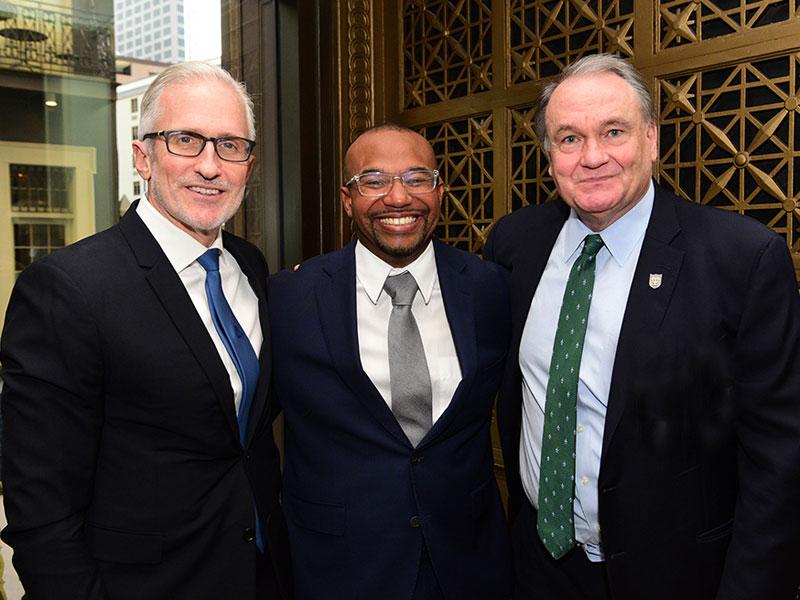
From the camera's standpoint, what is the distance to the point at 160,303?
1451mm

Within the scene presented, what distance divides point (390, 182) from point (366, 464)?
0.75 meters

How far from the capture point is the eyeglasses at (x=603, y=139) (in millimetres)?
1635

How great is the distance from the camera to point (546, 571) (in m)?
1.80

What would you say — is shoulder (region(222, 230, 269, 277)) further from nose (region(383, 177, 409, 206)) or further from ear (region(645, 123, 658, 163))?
ear (region(645, 123, 658, 163))

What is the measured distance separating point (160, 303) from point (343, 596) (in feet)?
2.82

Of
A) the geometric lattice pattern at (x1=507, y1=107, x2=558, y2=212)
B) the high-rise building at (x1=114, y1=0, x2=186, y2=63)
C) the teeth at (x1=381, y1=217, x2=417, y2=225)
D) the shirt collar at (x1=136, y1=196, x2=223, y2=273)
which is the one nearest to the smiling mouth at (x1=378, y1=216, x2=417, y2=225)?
the teeth at (x1=381, y1=217, x2=417, y2=225)

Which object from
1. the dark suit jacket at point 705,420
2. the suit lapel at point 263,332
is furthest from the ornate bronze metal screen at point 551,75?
the suit lapel at point 263,332

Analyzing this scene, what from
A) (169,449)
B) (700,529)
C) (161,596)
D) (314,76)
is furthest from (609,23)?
(161,596)

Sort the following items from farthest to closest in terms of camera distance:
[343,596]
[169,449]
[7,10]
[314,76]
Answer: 1. [314,76]
2. [7,10]
3. [343,596]
4. [169,449]

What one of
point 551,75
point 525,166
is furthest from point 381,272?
point 551,75

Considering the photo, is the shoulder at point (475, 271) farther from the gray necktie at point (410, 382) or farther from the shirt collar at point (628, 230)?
the shirt collar at point (628, 230)

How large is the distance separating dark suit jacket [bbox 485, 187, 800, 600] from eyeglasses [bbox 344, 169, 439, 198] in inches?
23.6

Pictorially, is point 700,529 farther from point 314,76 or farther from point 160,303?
point 314,76

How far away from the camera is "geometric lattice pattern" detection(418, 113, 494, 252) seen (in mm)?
3027
